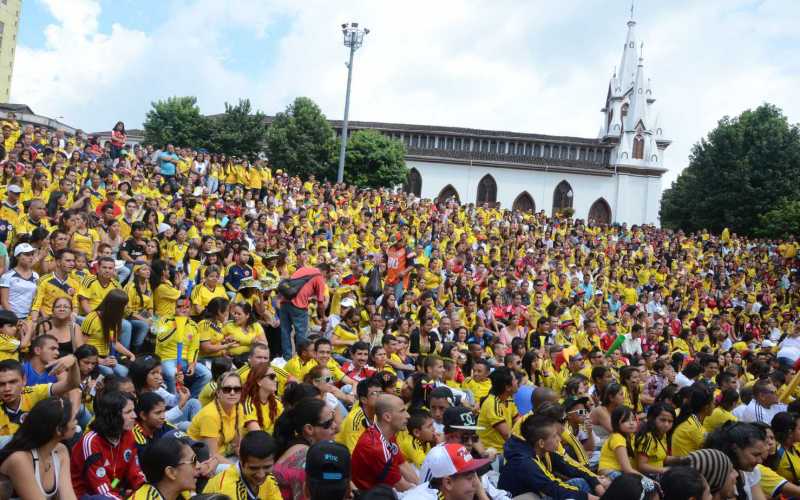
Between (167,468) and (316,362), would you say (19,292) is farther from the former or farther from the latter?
(167,468)

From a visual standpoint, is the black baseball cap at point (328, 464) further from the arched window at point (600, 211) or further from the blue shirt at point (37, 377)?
Answer: the arched window at point (600, 211)

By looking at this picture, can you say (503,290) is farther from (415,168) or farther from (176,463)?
(415,168)

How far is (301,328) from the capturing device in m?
10.4

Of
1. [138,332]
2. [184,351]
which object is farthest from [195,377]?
[138,332]

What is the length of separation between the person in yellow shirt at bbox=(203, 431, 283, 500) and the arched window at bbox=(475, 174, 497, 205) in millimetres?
48451

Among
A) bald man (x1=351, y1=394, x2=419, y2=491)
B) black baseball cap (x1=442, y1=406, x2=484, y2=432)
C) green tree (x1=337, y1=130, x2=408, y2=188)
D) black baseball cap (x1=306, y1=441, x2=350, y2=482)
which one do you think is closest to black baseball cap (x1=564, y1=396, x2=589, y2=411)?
black baseball cap (x1=442, y1=406, x2=484, y2=432)

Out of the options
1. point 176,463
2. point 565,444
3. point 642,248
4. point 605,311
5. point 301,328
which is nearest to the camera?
point 176,463

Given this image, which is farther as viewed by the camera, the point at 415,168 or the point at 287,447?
the point at 415,168

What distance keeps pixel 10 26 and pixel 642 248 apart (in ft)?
179

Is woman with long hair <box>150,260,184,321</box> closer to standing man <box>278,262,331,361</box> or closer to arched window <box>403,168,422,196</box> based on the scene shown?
standing man <box>278,262,331,361</box>

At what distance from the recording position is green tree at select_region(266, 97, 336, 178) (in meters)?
42.8

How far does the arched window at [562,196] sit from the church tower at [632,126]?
159 inches

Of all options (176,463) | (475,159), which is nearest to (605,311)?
(176,463)

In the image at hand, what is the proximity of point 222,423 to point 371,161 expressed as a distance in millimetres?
38277
